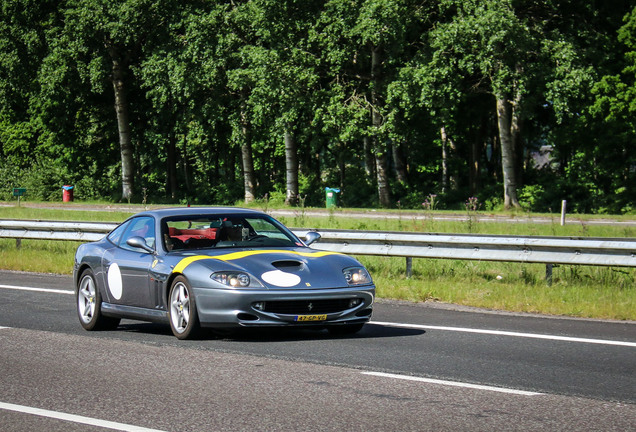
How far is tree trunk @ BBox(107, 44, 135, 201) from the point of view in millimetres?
49062

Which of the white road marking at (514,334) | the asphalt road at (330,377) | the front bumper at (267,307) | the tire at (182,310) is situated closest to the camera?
the asphalt road at (330,377)

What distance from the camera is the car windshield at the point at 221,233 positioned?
10016 millimetres

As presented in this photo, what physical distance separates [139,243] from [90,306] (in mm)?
1242

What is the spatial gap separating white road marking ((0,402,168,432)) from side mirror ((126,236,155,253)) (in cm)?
349

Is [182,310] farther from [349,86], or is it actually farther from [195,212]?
[349,86]

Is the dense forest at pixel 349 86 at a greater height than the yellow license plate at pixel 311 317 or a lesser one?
greater

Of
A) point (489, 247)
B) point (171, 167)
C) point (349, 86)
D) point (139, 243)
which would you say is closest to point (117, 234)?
point (139, 243)

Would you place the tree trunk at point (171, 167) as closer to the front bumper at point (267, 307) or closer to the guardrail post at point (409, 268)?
the guardrail post at point (409, 268)

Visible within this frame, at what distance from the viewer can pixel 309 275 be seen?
9.17m

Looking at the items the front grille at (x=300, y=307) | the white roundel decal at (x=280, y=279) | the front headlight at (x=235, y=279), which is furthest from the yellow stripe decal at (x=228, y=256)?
the front grille at (x=300, y=307)

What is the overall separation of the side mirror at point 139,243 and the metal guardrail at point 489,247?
548 centimetres

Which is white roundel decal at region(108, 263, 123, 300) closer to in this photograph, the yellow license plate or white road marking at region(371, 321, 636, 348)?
the yellow license plate

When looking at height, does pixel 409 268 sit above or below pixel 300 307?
below

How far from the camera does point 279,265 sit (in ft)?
30.4
